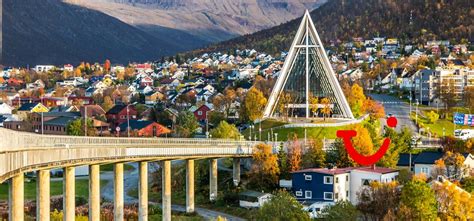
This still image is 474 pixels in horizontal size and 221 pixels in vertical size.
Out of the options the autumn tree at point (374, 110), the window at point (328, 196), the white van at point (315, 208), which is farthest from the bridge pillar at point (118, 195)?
the autumn tree at point (374, 110)

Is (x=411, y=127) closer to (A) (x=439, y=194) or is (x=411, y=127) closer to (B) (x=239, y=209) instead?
(B) (x=239, y=209)

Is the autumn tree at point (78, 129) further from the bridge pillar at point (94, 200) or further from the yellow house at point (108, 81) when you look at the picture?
the yellow house at point (108, 81)

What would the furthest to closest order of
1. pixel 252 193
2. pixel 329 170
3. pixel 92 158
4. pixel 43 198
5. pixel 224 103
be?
pixel 224 103 < pixel 252 193 < pixel 329 170 < pixel 92 158 < pixel 43 198

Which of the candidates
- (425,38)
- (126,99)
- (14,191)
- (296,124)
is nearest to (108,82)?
(126,99)

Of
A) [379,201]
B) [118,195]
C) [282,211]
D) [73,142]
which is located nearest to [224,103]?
[118,195]

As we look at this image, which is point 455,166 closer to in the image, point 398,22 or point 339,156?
point 339,156

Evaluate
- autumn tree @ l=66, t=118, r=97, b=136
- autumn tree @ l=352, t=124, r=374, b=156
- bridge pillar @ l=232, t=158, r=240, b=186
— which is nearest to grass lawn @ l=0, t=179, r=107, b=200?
bridge pillar @ l=232, t=158, r=240, b=186

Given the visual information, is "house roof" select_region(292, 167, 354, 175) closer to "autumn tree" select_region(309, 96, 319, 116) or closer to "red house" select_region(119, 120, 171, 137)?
"autumn tree" select_region(309, 96, 319, 116)
